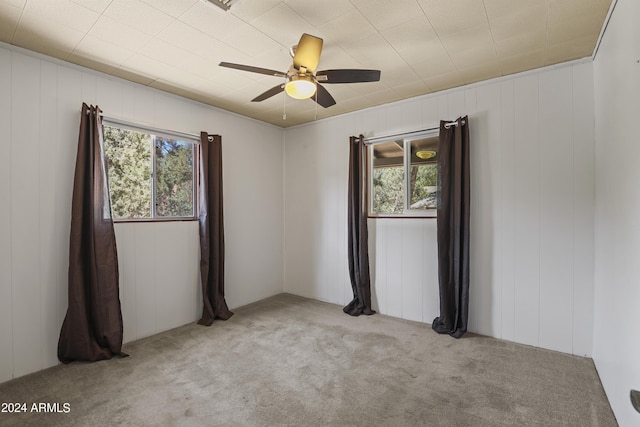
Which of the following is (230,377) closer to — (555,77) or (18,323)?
(18,323)

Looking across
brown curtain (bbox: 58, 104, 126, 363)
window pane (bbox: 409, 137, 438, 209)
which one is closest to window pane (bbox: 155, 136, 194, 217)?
brown curtain (bbox: 58, 104, 126, 363)

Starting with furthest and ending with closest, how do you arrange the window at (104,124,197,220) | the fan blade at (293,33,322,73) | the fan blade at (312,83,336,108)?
the window at (104,124,197,220), the fan blade at (312,83,336,108), the fan blade at (293,33,322,73)

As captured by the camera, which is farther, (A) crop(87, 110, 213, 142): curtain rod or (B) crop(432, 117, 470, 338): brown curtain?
(B) crop(432, 117, 470, 338): brown curtain

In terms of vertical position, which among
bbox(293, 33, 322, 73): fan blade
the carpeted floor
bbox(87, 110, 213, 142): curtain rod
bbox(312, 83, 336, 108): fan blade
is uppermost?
bbox(293, 33, 322, 73): fan blade

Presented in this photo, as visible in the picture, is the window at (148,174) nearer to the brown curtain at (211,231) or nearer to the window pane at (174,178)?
the window pane at (174,178)

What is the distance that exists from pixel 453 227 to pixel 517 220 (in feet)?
1.81

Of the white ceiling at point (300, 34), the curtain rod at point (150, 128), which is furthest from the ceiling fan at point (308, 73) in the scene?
the curtain rod at point (150, 128)

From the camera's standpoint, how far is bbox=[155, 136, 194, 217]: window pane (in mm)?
3262

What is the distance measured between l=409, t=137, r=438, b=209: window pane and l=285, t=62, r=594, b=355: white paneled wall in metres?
0.20

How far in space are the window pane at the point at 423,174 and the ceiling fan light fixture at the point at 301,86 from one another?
1873mm

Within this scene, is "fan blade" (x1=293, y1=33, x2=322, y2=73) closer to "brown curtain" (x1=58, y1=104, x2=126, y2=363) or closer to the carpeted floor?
"brown curtain" (x1=58, y1=104, x2=126, y2=363)

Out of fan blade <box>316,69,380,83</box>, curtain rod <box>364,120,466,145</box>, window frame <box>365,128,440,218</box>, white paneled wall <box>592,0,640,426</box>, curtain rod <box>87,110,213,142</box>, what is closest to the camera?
white paneled wall <box>592,0,640,426</box>

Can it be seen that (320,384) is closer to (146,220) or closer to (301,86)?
(301,86)

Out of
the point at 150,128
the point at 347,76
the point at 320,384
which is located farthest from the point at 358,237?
the point at 150,128
